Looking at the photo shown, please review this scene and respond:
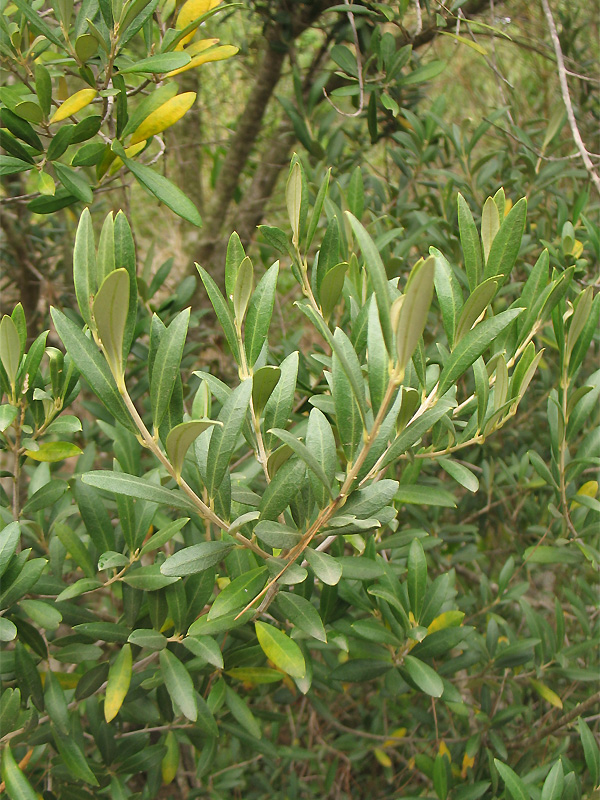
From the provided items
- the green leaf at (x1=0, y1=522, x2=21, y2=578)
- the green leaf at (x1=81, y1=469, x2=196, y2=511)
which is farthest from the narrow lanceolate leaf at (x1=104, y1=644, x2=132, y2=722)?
the green leaf at (x1=81, y1=469, x2=196, y2=511)

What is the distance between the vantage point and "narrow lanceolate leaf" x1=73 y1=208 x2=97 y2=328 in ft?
1.92

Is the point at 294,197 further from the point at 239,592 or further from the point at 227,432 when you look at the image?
the point at 239,592

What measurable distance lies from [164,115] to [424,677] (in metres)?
0.88

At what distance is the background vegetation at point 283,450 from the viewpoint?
63 centimetres

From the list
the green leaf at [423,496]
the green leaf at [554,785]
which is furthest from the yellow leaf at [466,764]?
the green leaf at [423,496]

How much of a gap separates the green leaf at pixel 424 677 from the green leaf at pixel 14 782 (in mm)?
516

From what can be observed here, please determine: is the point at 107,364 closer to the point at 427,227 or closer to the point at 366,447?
the point at 366,447

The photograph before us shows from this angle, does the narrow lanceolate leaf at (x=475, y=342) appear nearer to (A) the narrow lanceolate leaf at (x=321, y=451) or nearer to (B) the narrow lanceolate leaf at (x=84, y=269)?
(A) the narrow lanceolate leaf at (x=321, y=451)

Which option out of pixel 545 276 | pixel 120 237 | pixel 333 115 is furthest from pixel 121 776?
pixel 333 115

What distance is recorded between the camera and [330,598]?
1.02 m

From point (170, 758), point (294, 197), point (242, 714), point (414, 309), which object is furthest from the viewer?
point (170, 758)

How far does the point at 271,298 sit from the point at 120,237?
166 mm

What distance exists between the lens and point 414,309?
1.60 ft

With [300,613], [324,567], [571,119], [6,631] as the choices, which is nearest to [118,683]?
[6,631]
